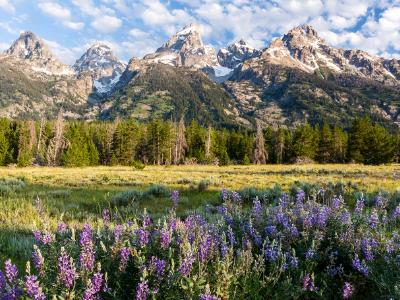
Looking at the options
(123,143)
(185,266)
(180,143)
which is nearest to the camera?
(185,266)

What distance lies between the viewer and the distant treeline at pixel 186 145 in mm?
75062

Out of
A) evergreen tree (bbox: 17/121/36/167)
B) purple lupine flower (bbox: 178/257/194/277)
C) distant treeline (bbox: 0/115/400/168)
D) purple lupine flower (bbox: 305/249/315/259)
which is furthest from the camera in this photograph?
evergreen tree (bbox: 17/121/36/167)

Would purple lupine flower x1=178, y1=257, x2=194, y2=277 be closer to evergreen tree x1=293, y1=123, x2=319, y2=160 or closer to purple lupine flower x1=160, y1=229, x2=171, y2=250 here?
purple lupine flower x1=160, y1=229, x2=171, y2=250

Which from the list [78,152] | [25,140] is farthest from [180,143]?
[25,140]

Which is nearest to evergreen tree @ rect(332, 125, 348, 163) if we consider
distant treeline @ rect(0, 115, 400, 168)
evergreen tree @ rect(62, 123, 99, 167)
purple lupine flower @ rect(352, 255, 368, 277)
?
distant treeline @ rect(0, 115, 400, 168)

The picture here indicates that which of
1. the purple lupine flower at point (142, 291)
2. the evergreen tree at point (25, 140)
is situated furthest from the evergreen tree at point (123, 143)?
the purple lupine flower at point (142, 291)

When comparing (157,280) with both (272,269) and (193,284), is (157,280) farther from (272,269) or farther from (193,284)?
(272,269)

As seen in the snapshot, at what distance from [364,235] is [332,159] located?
293ft

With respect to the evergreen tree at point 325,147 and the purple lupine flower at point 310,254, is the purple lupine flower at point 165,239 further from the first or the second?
the evergreen tree at point 325,147

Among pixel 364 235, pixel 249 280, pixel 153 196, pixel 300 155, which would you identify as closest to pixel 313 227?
Answer: pixel 364 235

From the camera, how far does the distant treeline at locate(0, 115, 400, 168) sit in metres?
75.1

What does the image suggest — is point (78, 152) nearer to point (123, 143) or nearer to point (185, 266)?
point (123, 143)

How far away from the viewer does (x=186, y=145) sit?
100562 mm

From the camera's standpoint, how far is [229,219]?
5.93 metres
